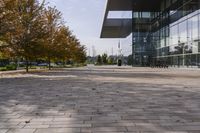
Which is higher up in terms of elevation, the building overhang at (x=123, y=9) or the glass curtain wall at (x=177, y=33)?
the building overhang at (x=123, y=9)

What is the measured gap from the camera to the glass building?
135 feet

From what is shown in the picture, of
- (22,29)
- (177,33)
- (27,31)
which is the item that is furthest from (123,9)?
(22,29)

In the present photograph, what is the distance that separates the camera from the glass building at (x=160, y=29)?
4106cm

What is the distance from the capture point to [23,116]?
25.7 ft

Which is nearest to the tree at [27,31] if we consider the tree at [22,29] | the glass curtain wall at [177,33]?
the tree at [22,29]

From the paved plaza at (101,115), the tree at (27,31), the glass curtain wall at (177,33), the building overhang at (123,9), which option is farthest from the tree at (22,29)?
the building overhang at (123,9)

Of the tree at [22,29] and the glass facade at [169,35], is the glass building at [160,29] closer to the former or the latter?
the glass facade at [169,35]

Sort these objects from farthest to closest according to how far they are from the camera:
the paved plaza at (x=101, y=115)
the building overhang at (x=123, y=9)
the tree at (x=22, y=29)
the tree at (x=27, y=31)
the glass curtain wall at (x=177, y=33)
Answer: the building overhang at (x=123, y=9)
the glass curtain wall at (x=177, y=33)
the tree at (x=27, y=31)
the tree at (x=22, y=29)
the paved plaza at (x=101, y=115)

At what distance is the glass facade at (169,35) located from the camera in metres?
40.5

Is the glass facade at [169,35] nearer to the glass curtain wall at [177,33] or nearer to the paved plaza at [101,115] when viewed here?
the glass curtain wall at [177,33]

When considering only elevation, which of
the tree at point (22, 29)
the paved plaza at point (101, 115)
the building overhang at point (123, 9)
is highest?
the building overhang at point (123, 9)

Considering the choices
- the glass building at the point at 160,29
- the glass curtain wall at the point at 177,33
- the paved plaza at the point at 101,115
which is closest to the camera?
the paved plaza at the point at 101,115

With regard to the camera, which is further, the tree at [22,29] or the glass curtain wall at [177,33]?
the glass curtain wall at [177,33]

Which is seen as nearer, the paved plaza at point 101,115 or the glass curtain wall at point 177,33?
the paved plaza at point 101,115
